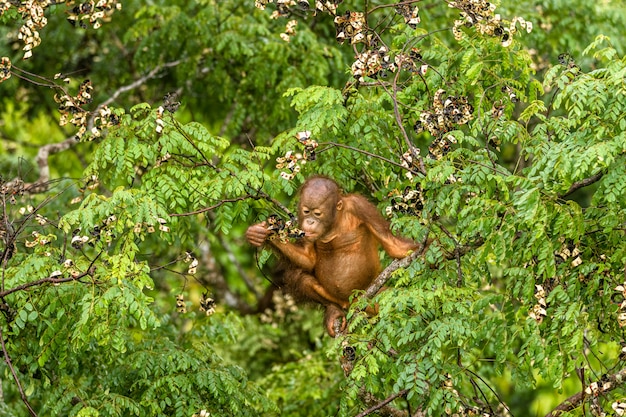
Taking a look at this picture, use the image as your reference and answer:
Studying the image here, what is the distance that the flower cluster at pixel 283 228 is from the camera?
6289 mm

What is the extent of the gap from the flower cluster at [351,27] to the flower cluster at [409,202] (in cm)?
82

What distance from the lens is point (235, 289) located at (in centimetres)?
1305

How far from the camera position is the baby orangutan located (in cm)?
667

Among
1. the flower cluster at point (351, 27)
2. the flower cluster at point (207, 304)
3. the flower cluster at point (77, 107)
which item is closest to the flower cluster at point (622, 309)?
the flower cluster at point (351, 27)

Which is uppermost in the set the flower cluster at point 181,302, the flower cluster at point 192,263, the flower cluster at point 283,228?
the flower cluster at point 283,228

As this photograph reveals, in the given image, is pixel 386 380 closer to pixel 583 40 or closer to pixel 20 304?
pixel 20 304

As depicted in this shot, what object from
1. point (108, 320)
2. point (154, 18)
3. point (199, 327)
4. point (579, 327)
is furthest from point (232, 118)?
point (579, 327)

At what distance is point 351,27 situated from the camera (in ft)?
20.2

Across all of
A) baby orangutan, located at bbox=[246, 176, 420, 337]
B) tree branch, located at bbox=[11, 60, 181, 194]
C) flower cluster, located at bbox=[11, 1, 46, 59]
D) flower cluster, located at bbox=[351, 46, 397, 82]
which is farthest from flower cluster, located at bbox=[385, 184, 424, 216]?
tree branch, located at bbox=[11, 60, 181, 194]

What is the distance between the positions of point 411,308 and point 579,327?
2.96 ft

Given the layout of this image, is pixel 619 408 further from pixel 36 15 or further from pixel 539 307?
pixel 36 15

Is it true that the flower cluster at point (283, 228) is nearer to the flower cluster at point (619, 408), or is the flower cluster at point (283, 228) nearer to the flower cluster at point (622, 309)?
the flower cluster at point (622, 309)

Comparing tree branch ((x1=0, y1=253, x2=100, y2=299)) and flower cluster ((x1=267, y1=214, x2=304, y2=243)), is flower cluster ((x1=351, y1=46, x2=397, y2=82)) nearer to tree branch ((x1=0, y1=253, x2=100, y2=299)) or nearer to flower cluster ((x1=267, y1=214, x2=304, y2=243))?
flower cluster ((x1=267, y1=214, x2=304, y2=243))

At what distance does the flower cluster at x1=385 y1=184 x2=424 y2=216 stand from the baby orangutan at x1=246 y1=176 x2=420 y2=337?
47 centimetres
